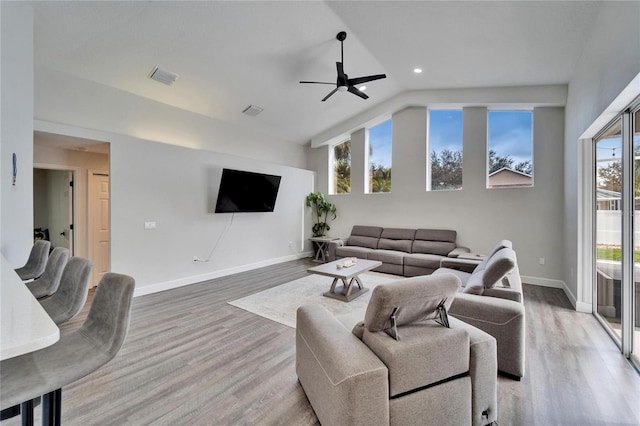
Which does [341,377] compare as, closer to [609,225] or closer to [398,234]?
[609,225]

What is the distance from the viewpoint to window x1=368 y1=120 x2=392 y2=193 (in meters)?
6.86

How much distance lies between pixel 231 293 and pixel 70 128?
3195 millimetres

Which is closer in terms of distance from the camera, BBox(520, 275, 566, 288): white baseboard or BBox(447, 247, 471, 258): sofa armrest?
BBox(520, 275, 566, 288): white baseboard

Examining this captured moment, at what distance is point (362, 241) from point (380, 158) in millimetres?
2167

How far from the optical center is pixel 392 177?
662 cm

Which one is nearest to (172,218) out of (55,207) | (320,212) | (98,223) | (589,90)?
(98,223)

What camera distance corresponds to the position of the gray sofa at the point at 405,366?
137 centimetres

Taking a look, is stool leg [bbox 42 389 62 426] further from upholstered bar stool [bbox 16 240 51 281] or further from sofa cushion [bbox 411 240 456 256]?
sofa cushion [bbox 411 240 456 256]

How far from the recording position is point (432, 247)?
5703 millimetres

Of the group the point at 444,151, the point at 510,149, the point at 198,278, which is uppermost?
the point at 444,151

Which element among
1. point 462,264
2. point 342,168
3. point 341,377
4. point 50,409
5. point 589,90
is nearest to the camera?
point 50,409

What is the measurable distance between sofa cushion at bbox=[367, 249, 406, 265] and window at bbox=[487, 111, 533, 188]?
2256 millimetres

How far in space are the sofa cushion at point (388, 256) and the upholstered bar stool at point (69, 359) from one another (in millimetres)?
4910

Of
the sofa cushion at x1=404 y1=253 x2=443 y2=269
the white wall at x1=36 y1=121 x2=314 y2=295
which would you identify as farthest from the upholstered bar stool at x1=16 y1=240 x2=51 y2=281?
the sofa cushion at x1=404 y1=253 x2=443 y2=269
